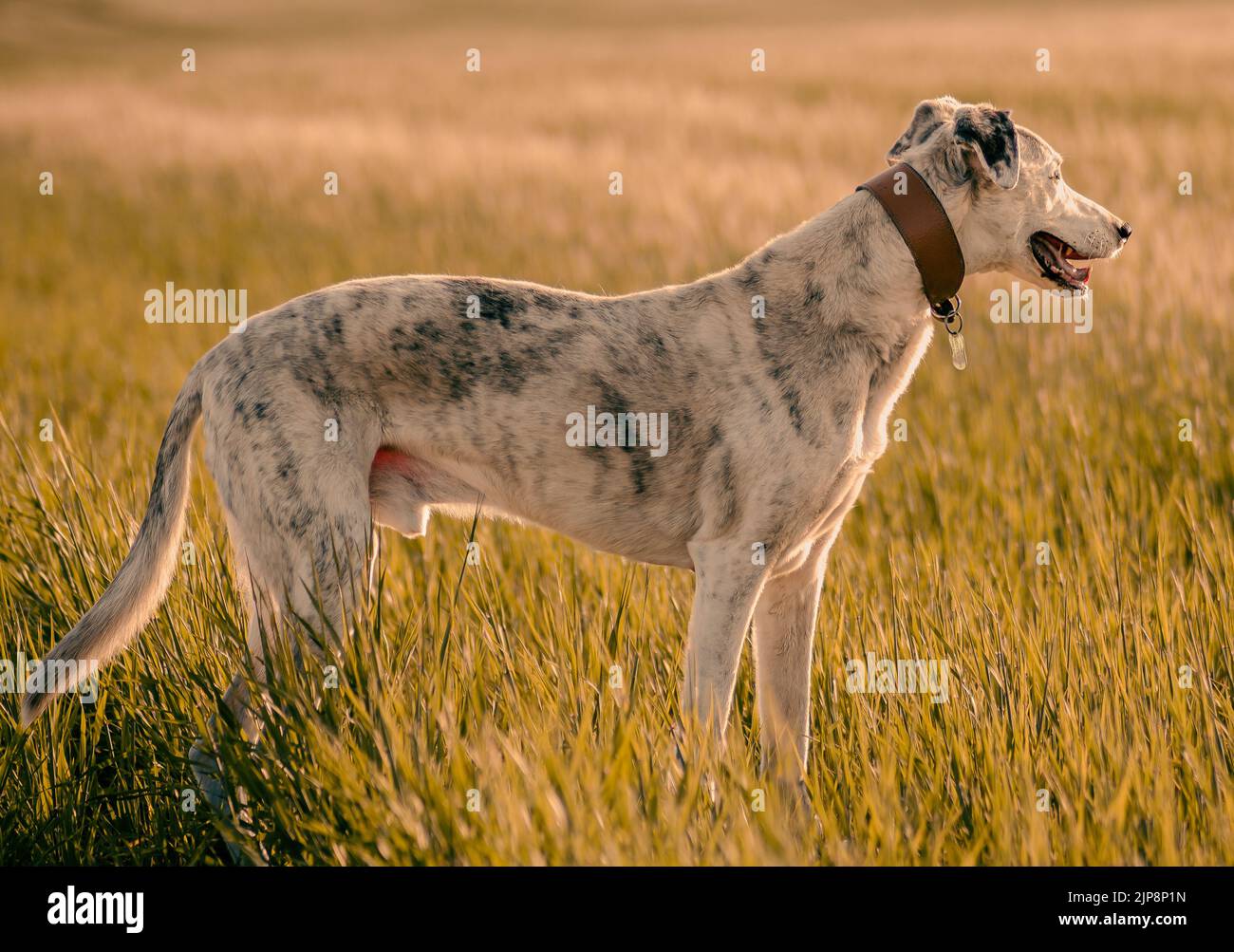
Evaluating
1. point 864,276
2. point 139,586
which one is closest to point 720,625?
point 864,276

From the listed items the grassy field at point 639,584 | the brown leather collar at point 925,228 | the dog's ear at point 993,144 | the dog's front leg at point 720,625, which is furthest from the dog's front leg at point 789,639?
the dog's ear at point 993,144

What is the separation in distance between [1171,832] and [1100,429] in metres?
4.33

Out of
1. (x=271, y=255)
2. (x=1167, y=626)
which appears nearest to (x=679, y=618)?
(x=1167, y=626)

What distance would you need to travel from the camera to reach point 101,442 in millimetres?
7836

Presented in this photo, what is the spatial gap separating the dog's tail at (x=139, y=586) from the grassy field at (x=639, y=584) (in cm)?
32

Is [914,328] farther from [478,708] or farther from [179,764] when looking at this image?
[179,764]

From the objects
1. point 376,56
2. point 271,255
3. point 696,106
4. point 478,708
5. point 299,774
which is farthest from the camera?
point 376,56

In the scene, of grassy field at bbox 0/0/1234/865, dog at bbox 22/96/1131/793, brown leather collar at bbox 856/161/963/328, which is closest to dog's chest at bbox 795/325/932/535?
dog at bbox 22/96/1131/793

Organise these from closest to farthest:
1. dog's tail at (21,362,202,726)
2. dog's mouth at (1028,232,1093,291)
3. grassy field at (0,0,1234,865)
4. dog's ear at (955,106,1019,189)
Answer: grassy field at (0,0,1234,865) → dog's tail at (21,362,202,726) → dog's ear at (955,106,1019,189) → dog's mouth at (1028,232,1093,291)

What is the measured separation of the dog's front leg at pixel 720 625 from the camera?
3.87 m

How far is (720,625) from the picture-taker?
3.89 metres

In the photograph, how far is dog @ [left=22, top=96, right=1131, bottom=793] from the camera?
3.79m

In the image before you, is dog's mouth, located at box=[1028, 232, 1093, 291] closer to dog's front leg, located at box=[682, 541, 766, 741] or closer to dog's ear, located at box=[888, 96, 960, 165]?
dog's ear, located at box=[888, 96, 960, 165]

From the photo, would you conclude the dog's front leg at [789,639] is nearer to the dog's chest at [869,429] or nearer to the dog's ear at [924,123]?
the dog's chest at [869,429]
